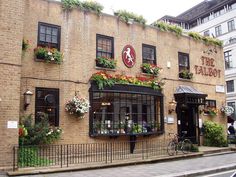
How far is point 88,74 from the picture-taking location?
15.3 meters

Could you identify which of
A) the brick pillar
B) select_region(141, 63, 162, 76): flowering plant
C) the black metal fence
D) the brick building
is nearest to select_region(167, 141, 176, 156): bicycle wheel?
the black metal fence

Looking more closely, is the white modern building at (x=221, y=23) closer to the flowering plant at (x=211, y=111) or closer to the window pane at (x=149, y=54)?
the flowering plant at (x=211, y=111)

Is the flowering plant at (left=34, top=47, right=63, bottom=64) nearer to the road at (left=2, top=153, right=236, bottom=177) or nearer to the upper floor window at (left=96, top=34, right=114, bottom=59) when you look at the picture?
the upper floor window at (left=96, top=34, right=114, bottom=59)

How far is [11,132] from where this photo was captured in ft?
37.0

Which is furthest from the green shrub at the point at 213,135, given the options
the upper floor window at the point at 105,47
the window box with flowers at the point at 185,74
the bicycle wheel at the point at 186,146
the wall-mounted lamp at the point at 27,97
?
the wall-mounted lamp at the point at 27,97

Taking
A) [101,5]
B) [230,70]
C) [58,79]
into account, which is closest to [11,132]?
[58,79]

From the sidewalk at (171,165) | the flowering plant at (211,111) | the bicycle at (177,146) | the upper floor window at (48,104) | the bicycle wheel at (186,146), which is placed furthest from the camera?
the flowering plant at (211,111)

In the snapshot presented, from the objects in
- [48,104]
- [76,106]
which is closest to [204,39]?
[76,106]

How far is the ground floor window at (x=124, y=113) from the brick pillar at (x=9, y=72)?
175 inches

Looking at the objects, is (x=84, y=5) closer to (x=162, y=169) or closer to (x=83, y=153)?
(x=83, y=153)

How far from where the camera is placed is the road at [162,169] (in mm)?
10695

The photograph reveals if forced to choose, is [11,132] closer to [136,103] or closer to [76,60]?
[76,60]

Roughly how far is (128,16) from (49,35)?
201 inches

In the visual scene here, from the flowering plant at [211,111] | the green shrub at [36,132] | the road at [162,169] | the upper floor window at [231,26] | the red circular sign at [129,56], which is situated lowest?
the road at [162,169]
